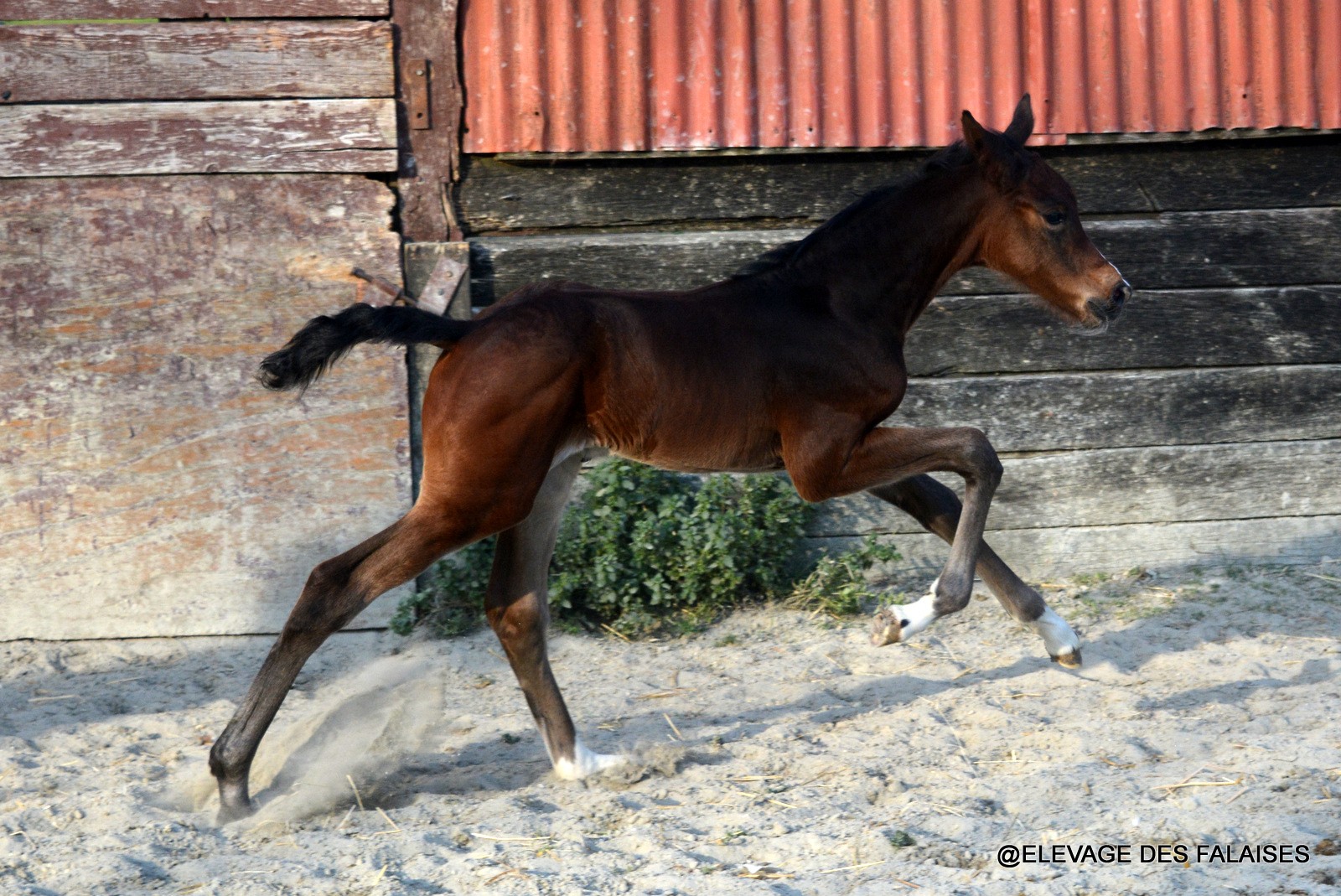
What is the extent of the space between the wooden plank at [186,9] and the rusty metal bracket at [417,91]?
259 mm

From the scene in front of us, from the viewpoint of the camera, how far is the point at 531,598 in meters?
4.09

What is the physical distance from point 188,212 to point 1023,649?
154 inches

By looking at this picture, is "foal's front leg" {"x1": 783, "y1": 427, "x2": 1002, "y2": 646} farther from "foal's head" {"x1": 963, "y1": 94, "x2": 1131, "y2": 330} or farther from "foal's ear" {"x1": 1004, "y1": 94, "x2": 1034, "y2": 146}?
"foal's ear" {"x1": 1004, "y1": 94, "x2": 1034, "y2": 146}

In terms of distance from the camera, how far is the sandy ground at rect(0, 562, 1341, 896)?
126 inches

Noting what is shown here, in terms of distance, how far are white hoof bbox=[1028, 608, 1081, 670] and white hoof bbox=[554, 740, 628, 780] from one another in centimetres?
154

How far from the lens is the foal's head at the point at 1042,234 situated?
161 inches

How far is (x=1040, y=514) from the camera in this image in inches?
224

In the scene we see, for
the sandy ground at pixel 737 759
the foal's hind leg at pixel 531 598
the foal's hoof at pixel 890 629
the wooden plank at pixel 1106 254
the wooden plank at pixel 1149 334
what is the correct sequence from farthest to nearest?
the wooden plank at pixel 1149 334 → the wooden plank at pixel 1106 254 → the foal's hind leg at pixel 531 598 → the foal's hoof at pixel 890 629 → the sandy ground at pixel 737 759

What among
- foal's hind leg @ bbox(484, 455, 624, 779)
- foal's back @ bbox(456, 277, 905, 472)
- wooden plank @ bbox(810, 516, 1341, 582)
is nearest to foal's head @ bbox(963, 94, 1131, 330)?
foal's back @ bbox(456, 277, 905, 472)

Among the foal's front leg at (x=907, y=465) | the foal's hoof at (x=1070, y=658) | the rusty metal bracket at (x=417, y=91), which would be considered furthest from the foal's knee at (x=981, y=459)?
the rusty metal bracket at (x=417, y=91)

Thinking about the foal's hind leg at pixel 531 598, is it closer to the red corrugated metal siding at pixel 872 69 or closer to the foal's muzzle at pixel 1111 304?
the foal's muzzle at pixel 1111 304

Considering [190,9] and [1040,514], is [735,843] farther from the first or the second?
[190,9]

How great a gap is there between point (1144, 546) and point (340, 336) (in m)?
3.89

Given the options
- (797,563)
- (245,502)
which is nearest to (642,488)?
(797,563)
